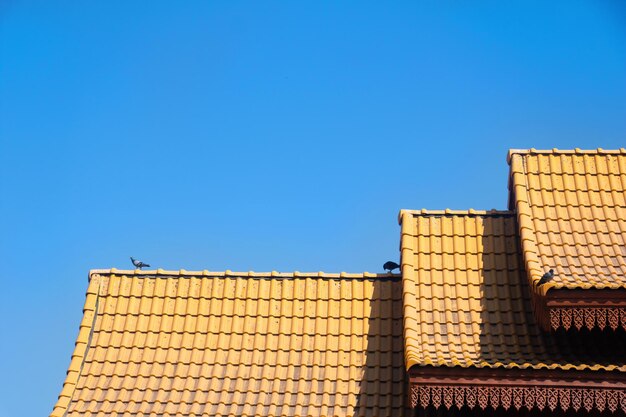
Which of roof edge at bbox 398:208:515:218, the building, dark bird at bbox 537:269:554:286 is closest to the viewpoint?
the building

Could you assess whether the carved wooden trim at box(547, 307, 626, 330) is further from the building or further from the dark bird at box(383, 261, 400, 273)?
the dark bird at box(383, 261, 400, 273)

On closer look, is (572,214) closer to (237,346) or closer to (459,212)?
(459,212)

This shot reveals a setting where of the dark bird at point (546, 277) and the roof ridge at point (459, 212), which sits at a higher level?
the roof ridge at point (459, 212)

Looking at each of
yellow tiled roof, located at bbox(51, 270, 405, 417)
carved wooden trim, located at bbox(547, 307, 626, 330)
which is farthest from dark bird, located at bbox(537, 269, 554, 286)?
yellow tiled roof, located at bbox(51, 270, 405, 417)

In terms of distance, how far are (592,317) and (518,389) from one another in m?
1.15

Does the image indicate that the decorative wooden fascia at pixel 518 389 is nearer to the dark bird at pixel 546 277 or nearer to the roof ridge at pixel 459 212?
the dark bird at pixel 546 277

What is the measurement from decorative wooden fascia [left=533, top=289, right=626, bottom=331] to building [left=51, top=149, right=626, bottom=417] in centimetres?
1

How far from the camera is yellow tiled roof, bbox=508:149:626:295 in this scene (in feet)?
40.3

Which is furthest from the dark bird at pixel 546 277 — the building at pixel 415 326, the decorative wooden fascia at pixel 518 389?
the decorative wooden fascia at pixel 518 389

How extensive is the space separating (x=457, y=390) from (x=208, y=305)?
3842 millimetres

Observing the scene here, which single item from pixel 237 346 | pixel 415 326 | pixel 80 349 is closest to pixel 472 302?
pixel 415 326

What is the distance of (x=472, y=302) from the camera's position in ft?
42.7

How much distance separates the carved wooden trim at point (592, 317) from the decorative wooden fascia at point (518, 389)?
545 millimetres

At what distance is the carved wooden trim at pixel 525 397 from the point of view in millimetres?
11219
